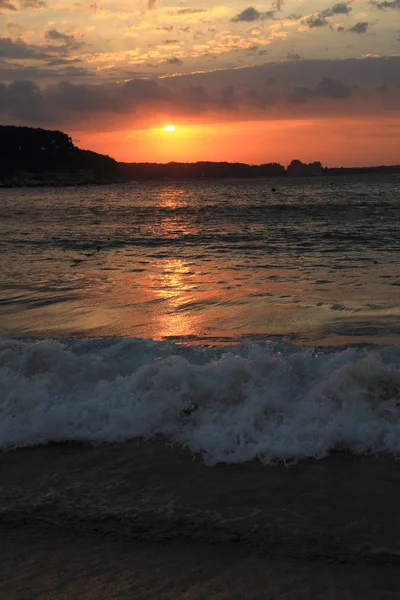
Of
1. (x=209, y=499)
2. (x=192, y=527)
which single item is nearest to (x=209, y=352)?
(x=209, y=499)

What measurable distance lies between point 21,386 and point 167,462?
2.11 m

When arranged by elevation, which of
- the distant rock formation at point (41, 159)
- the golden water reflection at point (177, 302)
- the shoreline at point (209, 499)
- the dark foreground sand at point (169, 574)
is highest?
the distant rock formation at point (41, 159)

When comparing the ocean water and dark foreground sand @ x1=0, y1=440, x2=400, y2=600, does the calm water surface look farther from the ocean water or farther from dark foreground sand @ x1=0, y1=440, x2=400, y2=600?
dark foreground sand @ x1=0, y1=440, x2=400, y2=600

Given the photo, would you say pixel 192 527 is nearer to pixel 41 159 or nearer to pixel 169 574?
pixel 169 574

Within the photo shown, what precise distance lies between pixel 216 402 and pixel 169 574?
2411mm

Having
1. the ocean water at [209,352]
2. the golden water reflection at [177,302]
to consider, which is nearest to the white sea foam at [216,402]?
the ocean water at [209,352]

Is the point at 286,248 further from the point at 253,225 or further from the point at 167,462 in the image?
the point at 167,462

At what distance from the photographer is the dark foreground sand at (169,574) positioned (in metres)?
3.21

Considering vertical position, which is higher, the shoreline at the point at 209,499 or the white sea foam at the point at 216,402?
the white sea foam at the point at 216,402

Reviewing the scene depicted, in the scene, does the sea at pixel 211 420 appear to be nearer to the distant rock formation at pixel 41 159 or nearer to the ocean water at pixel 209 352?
the ocean water at pixel 209 352

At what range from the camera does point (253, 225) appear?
31.3 meters

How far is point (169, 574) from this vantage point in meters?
3.39

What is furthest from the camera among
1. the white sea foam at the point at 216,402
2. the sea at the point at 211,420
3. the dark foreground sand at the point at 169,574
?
the white sea foam at the point at 216,402

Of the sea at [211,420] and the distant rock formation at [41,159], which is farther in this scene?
the distant rock formation at [41,159]
